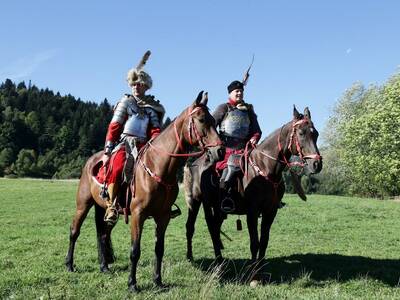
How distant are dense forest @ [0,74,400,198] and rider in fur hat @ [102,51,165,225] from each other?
29.1 meters

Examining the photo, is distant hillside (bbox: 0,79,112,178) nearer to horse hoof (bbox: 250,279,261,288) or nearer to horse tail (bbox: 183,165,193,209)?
horse tail (bbox: 183,165,193,209)

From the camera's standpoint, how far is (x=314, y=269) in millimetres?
9625

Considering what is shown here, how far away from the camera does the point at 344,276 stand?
8977 millimetres

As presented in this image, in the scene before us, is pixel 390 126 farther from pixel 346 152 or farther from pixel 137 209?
pixel 137 209

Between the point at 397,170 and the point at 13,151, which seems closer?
the point at 397,170

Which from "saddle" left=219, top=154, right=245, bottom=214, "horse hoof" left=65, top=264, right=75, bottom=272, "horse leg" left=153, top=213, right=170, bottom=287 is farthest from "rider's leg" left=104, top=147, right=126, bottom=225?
"saddle" left=219, top=154, right=245, bottom=214

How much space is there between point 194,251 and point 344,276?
4229mm

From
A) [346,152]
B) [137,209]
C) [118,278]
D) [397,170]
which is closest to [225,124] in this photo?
[137,209]

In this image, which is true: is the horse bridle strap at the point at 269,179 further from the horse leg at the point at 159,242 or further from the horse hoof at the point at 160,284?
the horse hoof at the point at 160,284

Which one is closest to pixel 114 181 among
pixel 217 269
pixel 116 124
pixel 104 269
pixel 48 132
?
pixel 116 124

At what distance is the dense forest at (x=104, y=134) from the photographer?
35.9 m

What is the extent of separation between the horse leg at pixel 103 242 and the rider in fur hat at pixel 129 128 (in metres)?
1.18

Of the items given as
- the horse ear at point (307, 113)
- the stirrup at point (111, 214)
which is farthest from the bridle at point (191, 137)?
the horse ear at point (307, 113)

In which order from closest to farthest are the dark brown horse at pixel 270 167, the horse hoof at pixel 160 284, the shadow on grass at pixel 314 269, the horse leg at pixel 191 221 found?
1. the horse hoof at pixel 160 284
2. the dark brown horse at pixel 270 167
3. the shadow on grass at pixel 314 269
4. the horse leg at pixel 191 221
